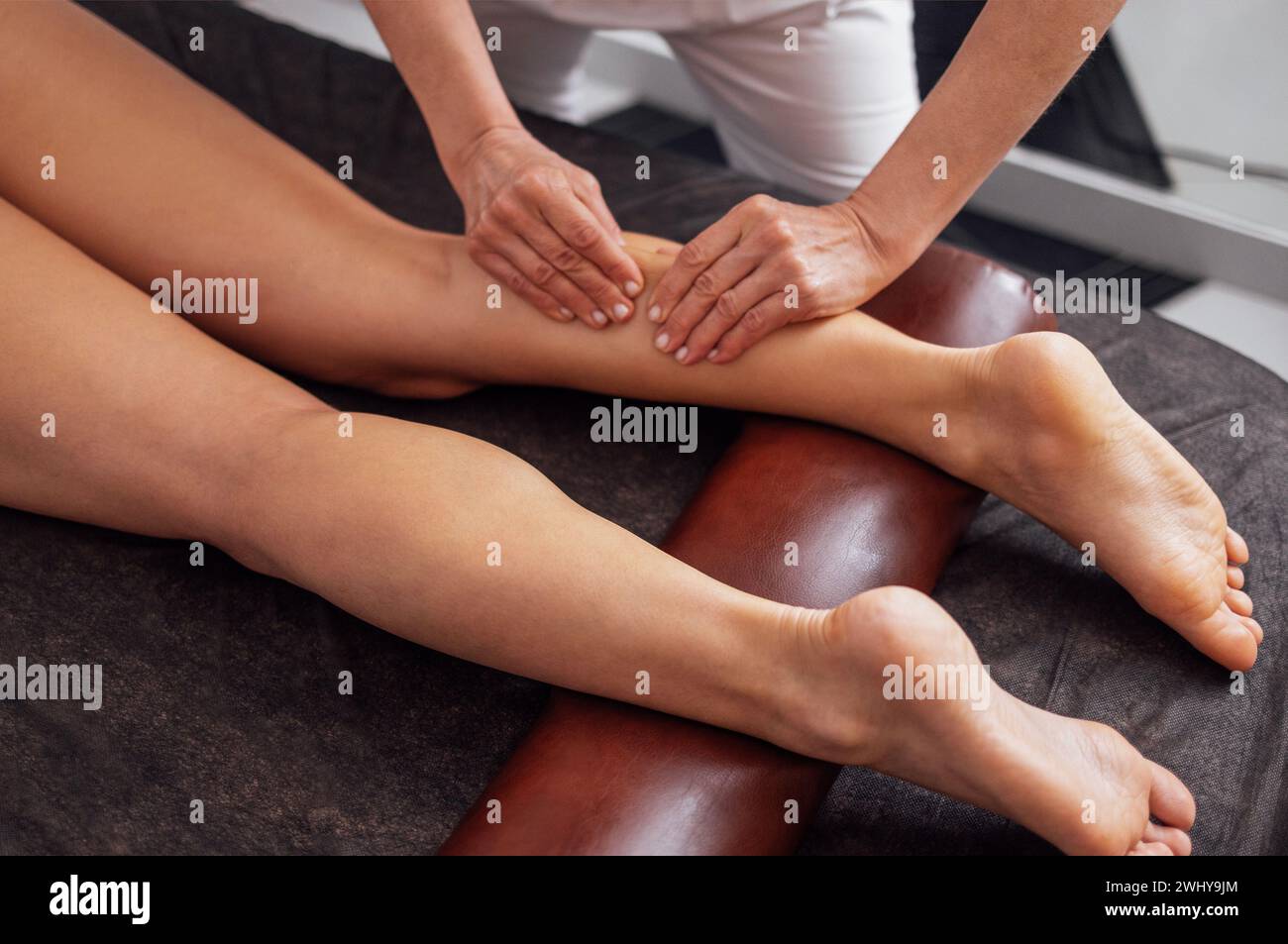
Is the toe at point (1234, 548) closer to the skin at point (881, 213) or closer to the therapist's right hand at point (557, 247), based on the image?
the skin at point (881, 213)

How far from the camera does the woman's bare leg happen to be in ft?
3.65

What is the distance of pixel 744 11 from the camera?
1550 millimetres

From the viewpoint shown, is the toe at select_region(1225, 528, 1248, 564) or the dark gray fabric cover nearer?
the dark gray fabric cover

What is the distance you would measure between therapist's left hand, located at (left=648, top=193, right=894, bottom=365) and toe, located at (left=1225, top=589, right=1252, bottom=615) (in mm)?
437

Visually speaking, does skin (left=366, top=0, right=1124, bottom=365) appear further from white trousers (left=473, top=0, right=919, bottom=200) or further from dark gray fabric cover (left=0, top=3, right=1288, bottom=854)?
white trousers (left=473, top=0, right=919, bottom=200)

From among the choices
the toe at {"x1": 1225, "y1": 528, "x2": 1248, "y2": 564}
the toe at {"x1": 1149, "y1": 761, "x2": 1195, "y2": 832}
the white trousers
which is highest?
the white trousers

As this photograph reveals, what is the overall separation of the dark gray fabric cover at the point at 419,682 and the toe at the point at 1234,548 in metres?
0.05

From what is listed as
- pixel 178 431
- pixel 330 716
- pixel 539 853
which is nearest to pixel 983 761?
pixel 539 853

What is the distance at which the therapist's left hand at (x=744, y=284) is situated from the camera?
3.71 feet

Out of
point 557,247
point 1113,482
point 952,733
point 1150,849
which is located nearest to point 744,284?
point 557,247

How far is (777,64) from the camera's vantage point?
1.64 meters

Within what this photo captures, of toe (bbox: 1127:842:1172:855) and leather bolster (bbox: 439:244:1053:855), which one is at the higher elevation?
leather bolster (bbox: 439:244:1053:855)

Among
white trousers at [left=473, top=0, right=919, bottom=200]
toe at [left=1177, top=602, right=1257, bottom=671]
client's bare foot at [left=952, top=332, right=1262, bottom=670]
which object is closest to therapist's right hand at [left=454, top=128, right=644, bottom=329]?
client's bare foot at [left=952, top=332, right=1262, bottom=670]
